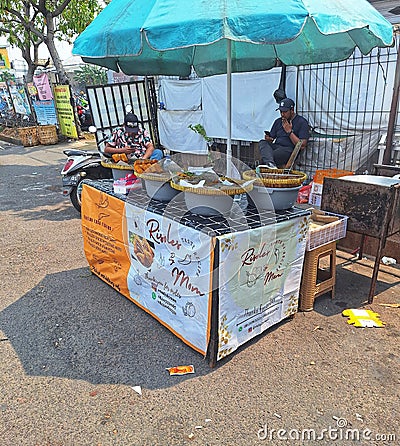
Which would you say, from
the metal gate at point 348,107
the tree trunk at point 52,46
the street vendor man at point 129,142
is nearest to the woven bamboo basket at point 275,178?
the street vendor man at point 129,142

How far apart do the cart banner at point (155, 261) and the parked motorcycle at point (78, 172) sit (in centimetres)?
220

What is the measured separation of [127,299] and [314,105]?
4645 millimetres

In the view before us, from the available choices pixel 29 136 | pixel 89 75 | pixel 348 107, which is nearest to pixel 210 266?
pixel 348 107

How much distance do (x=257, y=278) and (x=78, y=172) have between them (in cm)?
421

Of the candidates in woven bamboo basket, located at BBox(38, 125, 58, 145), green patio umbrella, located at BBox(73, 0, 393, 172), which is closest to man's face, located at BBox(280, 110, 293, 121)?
green patio umbrella, located at BBox(73, 0, 393, 172)

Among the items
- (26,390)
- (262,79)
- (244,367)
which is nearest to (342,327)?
(244,367)

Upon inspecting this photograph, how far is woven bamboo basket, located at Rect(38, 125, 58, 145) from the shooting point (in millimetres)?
13172

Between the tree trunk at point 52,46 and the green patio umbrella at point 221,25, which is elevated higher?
the tree trunk at point 52,46

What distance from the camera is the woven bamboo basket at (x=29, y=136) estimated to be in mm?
12904

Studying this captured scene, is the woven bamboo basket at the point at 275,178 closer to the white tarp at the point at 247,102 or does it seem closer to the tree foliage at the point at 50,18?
the white tarp at the point at 247,102

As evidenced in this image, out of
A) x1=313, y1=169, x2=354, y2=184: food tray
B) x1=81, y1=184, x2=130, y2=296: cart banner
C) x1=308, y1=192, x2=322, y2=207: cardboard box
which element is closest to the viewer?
x1=81, y1=184, x2=130, y2=296: cart banner

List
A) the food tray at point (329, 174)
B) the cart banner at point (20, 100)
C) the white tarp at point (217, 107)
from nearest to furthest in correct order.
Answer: the food tray at point (329, 174), the white tarp at point (217, 107), the cart banner at point (20, 100)

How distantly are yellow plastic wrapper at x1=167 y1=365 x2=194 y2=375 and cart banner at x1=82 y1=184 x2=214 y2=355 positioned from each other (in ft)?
0.48

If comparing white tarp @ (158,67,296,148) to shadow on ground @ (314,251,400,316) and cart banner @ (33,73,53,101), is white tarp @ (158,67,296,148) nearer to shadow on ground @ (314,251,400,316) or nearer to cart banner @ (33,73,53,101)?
shadow on ground @ (314,251,400,316)
